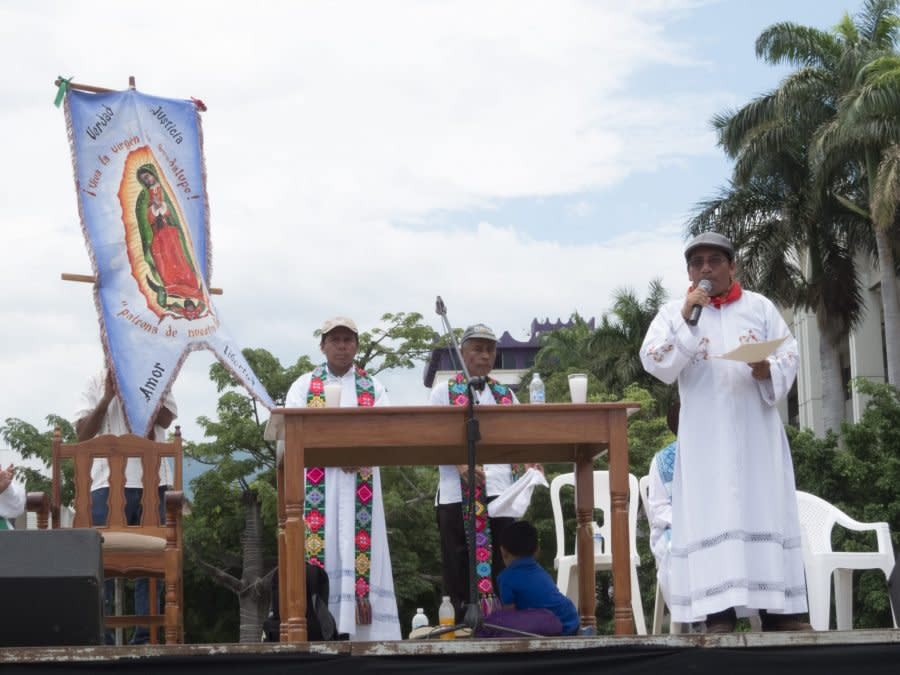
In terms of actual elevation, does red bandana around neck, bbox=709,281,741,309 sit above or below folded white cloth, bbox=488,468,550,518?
above

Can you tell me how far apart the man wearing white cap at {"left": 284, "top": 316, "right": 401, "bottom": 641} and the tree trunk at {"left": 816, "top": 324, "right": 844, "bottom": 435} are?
25583 mm

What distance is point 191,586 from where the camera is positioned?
3594cm

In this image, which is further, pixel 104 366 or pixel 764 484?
pixel 104 366

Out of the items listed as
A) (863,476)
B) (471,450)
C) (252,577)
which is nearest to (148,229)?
(471,450)

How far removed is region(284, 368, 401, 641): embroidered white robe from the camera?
302 inches

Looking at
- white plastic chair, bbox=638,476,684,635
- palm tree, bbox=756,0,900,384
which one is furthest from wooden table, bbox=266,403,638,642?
palm tree, bbox=756,0,900,384

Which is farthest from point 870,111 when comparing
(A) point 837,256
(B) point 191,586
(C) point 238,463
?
(B) point 191,586

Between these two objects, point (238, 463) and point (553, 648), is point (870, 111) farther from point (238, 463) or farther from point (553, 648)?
point (553, 648)

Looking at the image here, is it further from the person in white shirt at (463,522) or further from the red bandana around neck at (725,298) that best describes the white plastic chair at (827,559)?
the red bandana around neck at (725,298)

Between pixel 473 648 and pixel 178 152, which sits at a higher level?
pixel 178 152

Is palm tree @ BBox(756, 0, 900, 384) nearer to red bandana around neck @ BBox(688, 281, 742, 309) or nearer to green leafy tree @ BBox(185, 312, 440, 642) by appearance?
green leafy tree @ BBox(185, 312, 440, 642)

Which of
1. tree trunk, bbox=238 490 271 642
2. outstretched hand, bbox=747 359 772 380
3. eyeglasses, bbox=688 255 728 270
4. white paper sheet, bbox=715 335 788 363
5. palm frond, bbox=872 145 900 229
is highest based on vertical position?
palm frond, bbox=872 145 900 229

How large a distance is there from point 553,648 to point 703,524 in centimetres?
160

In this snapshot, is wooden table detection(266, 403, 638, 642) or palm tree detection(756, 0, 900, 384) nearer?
wooden table detection(266, 403, 638, 642)
